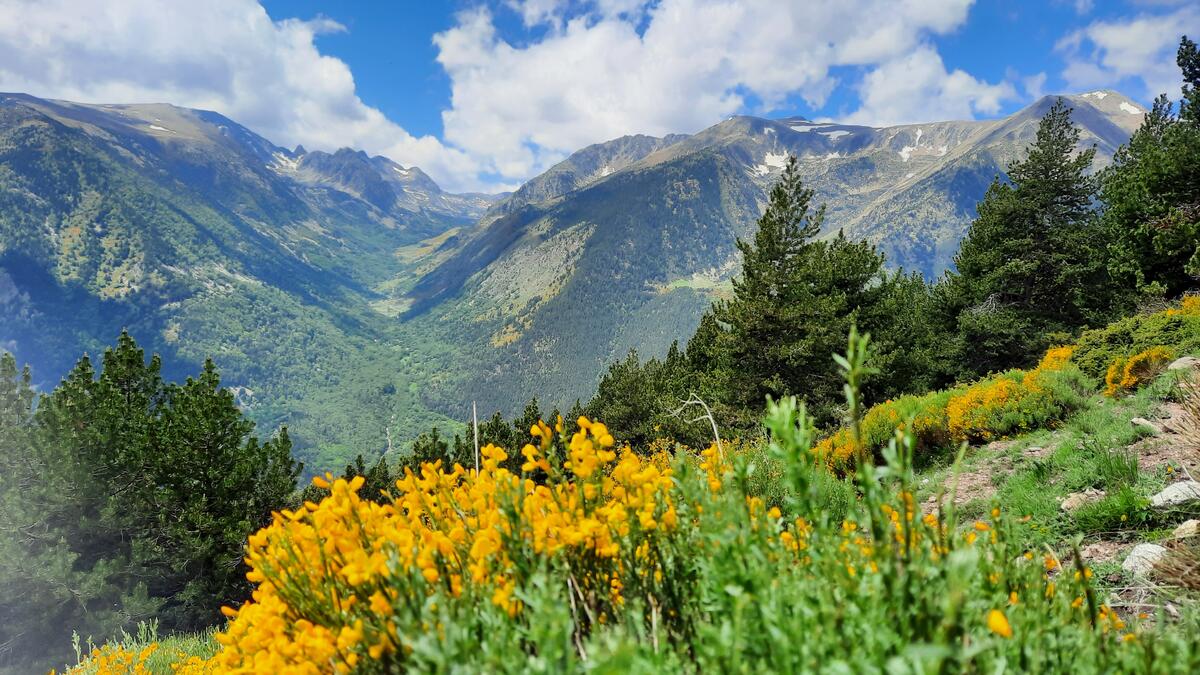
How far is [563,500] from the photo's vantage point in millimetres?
2291

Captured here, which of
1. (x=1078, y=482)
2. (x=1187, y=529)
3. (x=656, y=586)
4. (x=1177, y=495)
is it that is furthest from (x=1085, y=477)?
(x=656, y=586)

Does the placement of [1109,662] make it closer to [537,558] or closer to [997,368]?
[537,558]

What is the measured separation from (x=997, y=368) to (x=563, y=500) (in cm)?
2950

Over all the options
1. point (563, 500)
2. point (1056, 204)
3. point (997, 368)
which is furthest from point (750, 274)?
point (563, 500)

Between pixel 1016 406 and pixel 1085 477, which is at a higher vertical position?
pixel 1016 406

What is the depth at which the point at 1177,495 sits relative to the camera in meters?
4.14

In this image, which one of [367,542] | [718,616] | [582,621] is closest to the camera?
[718,616]

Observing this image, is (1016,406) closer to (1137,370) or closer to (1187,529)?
(1137,370)

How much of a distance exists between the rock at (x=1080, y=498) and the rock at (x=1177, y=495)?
62 cm

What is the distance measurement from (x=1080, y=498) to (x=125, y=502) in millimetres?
26506

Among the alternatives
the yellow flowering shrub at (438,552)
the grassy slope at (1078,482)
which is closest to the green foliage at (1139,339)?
the grassy slope at (1078,482)

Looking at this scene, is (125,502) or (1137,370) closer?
(1137,370)

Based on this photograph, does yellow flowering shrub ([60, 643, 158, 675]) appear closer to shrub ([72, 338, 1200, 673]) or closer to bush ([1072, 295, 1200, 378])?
shrub ([72, 338, 1200, 673])

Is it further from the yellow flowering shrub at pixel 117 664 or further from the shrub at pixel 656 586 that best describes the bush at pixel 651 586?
the yellow flowering shrub at pixel 117 664
